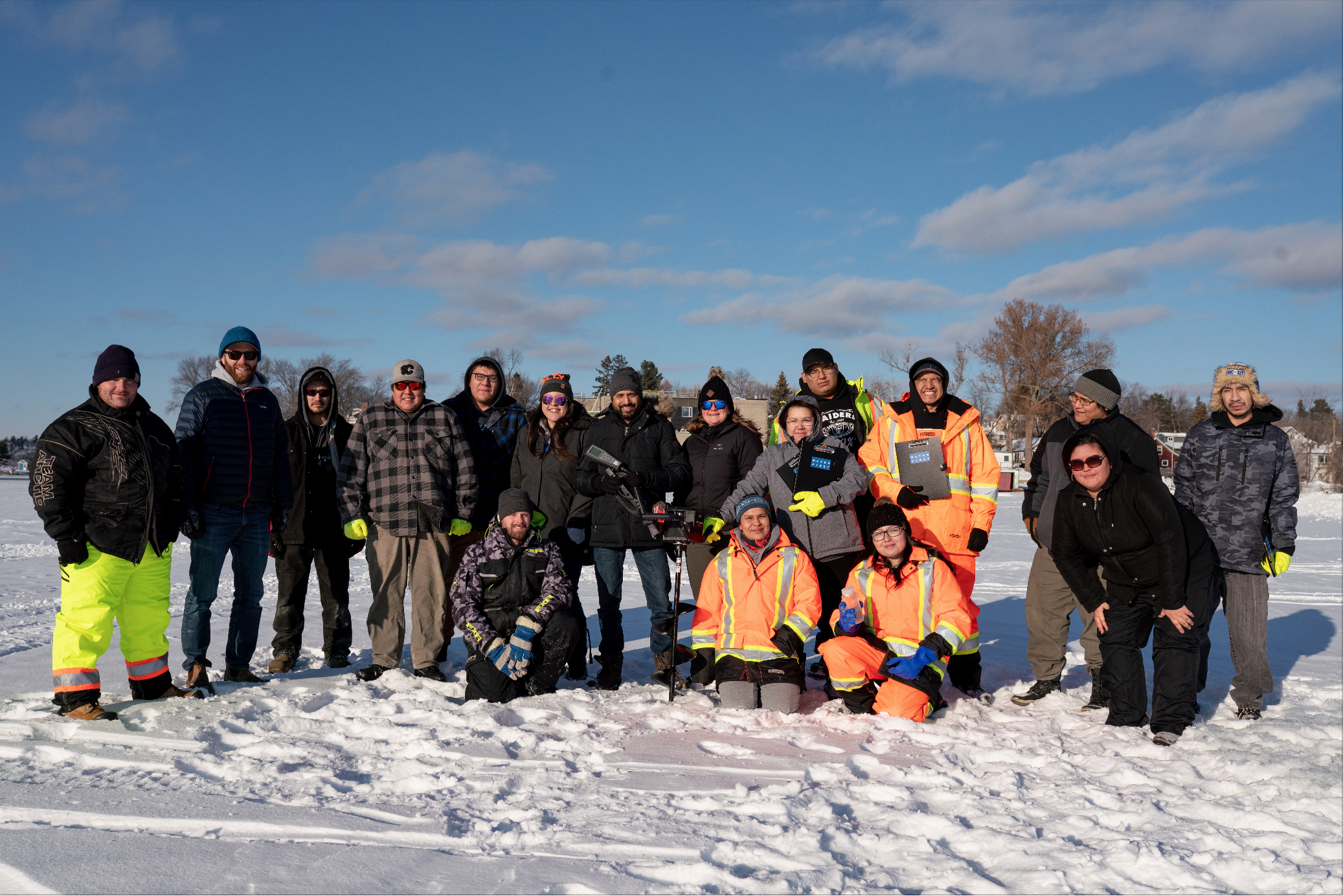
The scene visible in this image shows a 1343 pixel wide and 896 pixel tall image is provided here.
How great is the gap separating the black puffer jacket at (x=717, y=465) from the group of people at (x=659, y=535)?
0.01m

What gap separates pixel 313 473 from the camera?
208 inches

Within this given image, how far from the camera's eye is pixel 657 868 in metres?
2.50

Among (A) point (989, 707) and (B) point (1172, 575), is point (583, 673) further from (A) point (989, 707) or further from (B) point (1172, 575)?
(B) point (1172, 575)

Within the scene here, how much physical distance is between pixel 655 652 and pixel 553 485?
1228 millimetres

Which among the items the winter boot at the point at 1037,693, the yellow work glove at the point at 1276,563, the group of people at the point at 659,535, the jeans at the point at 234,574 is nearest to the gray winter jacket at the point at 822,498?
the group of people at the point at 659,535

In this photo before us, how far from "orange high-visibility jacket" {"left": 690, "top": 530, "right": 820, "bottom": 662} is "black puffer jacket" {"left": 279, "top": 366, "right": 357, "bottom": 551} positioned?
2421 millimetres

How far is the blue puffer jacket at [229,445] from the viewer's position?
177 inches

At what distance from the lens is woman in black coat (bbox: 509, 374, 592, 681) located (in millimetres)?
5152

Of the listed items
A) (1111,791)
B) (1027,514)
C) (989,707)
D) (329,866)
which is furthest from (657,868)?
(1027,514)

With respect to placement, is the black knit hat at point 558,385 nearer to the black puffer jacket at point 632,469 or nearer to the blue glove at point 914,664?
the black puffer jacket at point 632,469

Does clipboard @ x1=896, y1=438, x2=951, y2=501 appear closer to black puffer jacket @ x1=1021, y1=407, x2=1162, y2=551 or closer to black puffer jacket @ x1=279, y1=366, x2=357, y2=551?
black puffer jacket @ x1=1021, y1=407, x2=1162, y2=551

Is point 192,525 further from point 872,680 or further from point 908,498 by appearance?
point 908,498

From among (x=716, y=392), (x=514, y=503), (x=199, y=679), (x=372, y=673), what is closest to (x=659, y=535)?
(x=514, y=503)

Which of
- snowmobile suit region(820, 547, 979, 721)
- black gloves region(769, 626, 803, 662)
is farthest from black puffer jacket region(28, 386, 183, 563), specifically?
snowmobile suit region(820, 547, 979, 721)
